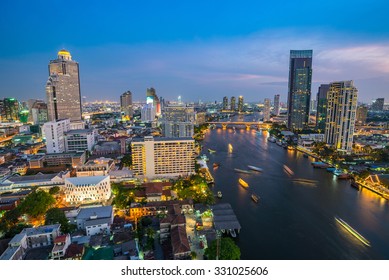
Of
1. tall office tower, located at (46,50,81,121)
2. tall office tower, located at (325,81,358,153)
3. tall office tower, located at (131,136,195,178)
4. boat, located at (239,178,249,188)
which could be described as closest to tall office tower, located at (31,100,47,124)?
tall office tower, located at (46,50,81,121)

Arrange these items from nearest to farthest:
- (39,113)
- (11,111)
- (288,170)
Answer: (288,170) < (39,113) < (11,111)

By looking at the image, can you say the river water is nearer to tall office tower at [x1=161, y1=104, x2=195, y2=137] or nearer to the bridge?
tall office tower at [x1=161, y1=104, x2=195, y2=137]

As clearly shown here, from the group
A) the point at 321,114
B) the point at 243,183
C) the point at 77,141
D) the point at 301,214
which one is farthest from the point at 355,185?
the point at 321,114

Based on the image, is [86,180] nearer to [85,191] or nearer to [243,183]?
[85,191]

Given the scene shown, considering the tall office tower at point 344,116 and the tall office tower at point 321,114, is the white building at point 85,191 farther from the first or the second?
the tall office tower at point 321,114
